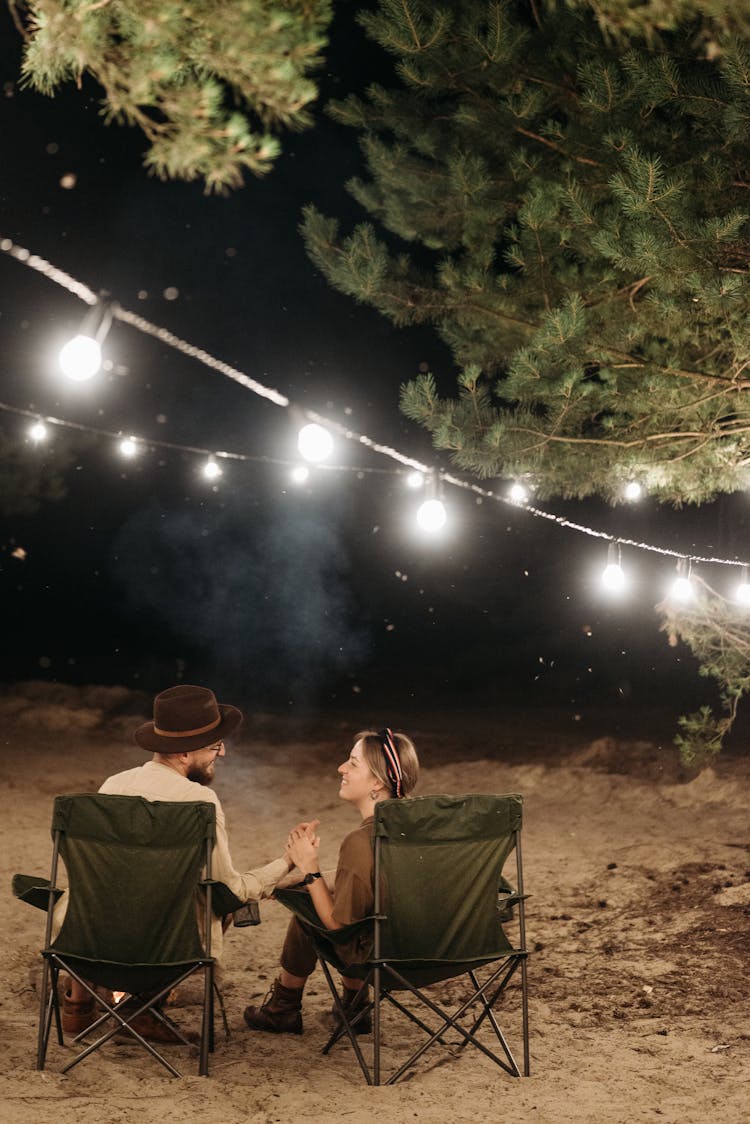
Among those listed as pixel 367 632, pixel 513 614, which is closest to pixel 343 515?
pixel 367 632

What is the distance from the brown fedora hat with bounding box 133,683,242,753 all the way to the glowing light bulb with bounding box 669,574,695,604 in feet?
13.2

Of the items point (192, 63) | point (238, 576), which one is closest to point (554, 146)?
point (192, 63)

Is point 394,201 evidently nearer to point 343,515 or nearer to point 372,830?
point 372,830

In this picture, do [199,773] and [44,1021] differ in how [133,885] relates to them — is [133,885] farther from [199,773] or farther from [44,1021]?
[199,773]

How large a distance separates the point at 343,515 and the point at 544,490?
44.3 ft

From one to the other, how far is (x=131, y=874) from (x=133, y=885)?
0.10 feet

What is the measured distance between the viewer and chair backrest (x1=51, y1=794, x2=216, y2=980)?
2.69 meters

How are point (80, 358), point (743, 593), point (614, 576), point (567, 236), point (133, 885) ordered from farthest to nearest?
1. point (614, 576)
2. point (743, 593)
3. point (567, 236)
4. point (80, 358)
5. point (133, 885)

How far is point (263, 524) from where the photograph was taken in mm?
18766

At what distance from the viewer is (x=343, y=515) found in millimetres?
18562

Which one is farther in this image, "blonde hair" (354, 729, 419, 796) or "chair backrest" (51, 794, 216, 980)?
"blonde hair" (354, 729, 419, 796)

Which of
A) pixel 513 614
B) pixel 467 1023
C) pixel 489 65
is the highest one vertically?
pixel 489 65

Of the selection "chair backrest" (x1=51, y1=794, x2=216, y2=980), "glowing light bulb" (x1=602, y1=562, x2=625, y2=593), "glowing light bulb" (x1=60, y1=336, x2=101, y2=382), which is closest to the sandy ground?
"chair backrest" (x1=51, y1=794, x2=216, y2=980)

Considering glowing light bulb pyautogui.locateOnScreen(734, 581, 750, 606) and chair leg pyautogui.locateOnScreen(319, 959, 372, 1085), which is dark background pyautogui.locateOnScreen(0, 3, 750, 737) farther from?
chair leg pyautogui.locateOnScreen(319, 959, 372, 1085)
